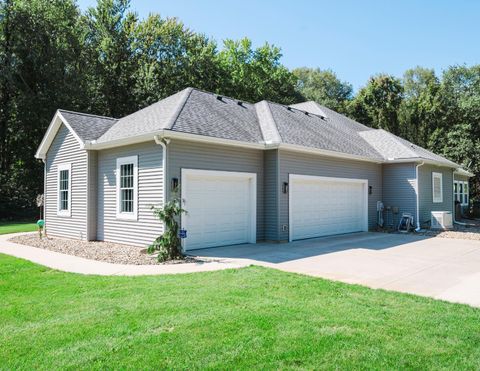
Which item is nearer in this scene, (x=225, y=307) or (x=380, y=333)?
(x=380, y=333)

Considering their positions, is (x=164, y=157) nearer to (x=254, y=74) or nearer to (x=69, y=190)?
(x=69, y=190)

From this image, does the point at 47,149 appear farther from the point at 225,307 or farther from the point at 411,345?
the point at 411,345

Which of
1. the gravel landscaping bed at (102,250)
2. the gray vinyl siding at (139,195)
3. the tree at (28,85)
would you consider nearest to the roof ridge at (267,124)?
the gray vinyl siding at (139,195)

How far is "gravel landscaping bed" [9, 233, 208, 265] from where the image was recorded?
888cm

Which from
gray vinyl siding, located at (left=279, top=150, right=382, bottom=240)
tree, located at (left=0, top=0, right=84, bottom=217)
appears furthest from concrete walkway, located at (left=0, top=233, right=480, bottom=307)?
tree, located at (left=0, top=0, right=84, bottom=217)

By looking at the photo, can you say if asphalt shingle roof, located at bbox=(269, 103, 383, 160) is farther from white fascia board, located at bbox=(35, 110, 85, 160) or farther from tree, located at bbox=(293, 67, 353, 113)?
tree, located at bbox=(293, 67, 353, 113)

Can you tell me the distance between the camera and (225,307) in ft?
16.4

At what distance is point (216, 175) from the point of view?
1098 centimetres

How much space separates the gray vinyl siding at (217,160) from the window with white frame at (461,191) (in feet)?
A: 53.0

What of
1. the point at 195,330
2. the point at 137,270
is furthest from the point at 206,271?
the point at 195,330

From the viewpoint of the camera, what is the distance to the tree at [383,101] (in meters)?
30.8

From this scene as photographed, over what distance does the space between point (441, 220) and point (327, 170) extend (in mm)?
6275

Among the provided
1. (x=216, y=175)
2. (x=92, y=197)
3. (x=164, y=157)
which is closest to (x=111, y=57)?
(x=92, y=197)

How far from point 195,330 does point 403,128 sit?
1219 inches
